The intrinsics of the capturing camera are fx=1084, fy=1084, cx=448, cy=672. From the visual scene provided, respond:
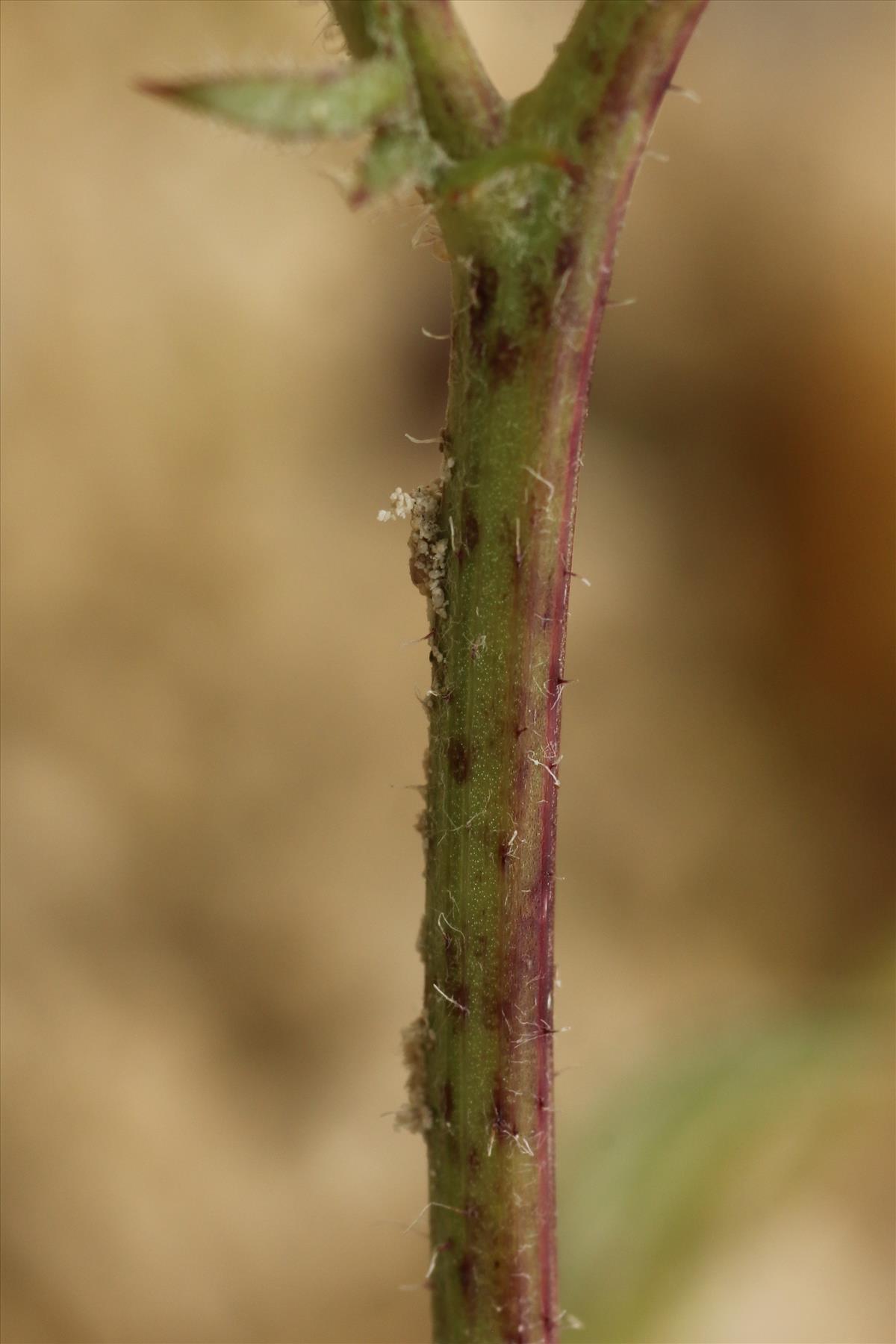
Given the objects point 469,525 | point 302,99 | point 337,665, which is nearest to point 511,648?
point 469,525

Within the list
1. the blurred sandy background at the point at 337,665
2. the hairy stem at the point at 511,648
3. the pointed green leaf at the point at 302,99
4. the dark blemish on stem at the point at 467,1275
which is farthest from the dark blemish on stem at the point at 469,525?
the blurred sandy background at the point at 337,665

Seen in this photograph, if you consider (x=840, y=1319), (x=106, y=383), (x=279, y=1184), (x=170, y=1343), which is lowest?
(x=840, y=1319)

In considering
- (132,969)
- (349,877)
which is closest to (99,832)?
(132,969)

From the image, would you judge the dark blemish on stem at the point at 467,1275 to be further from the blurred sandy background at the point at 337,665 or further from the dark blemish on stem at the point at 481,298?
the blurred sandy background at the point at 337,665

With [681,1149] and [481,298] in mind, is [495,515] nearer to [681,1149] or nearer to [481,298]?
[481,298]

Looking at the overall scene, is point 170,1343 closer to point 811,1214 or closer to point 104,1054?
point 104,1054

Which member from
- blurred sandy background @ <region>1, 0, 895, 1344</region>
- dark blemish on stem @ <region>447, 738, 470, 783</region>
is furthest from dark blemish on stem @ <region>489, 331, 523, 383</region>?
blurred sandy background @ <region>1, 0, 895, 1344</region>

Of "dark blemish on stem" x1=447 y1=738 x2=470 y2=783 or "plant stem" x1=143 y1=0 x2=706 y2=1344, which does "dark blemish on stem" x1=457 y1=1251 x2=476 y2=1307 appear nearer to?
"plant stem" x1=143 y1=0 x2=706 y2=1344
